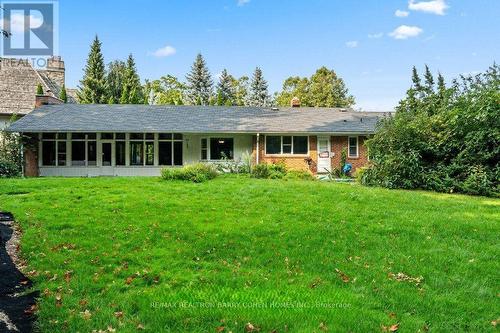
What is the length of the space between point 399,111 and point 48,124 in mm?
17721

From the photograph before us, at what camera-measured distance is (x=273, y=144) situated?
23500 mm

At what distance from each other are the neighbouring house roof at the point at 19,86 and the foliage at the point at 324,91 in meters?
30.0

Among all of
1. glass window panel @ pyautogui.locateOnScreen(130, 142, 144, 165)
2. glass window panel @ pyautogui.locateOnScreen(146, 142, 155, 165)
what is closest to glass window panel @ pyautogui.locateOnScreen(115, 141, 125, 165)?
glass window panel @ pyautogui.locateOnScreen(130, 142, 144, 165)

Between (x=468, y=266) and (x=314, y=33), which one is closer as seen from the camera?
(x=468, y=266)

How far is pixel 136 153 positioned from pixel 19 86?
18.6 m

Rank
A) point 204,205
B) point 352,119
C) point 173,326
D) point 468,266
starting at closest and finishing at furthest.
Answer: point 173,326 < point 468,266 < point 204,205 < point 352,119

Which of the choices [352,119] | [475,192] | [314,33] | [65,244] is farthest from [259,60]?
[65,244]

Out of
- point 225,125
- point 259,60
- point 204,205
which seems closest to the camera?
point 204,205

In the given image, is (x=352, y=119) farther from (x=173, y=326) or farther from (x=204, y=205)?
(x=173, y=326)

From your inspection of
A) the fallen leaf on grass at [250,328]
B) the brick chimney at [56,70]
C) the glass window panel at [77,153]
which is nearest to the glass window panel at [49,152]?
the glass window panel at [77,153]

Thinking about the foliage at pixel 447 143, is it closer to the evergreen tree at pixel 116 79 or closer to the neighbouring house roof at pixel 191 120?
the neighbouring house roof at pixel 191 120

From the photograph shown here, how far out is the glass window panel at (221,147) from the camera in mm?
23797

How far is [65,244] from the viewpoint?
7.14m

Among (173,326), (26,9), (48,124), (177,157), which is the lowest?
(173,326)
